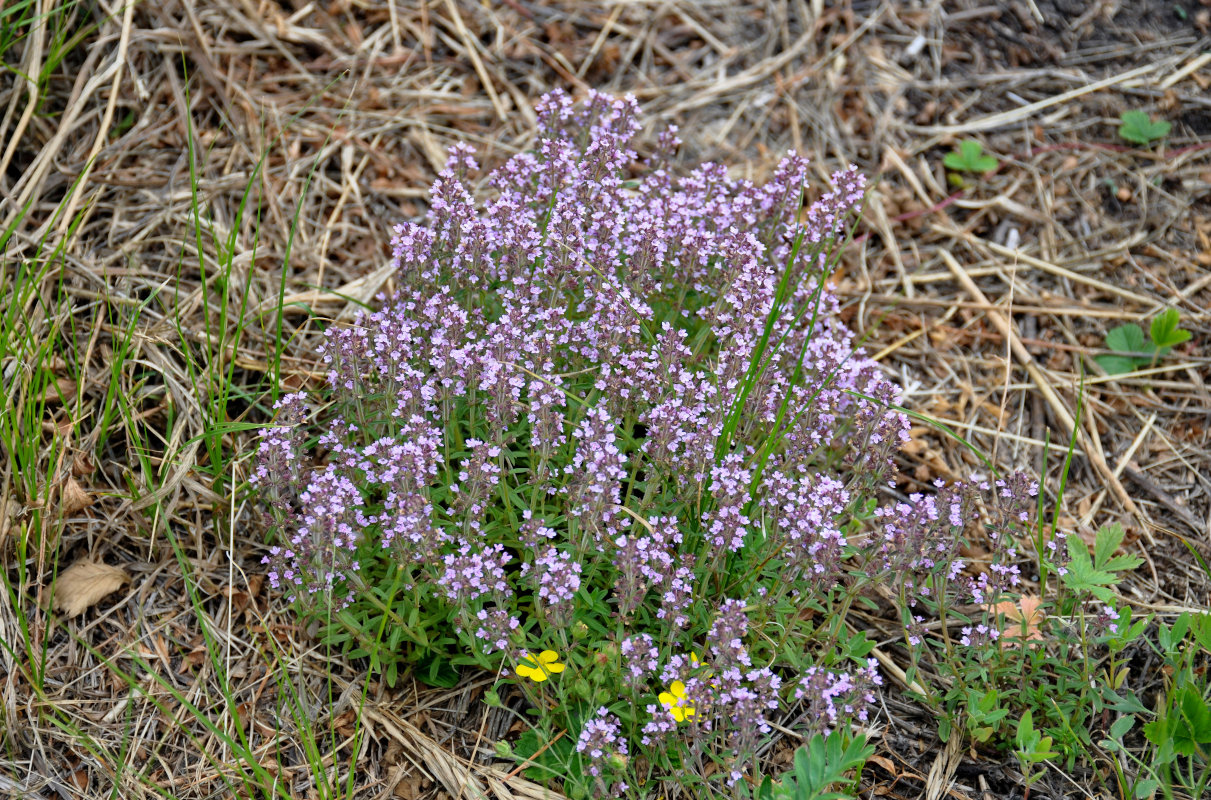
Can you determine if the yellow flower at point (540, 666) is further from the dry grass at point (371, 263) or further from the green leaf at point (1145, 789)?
the green leaf at point (1145, 789)

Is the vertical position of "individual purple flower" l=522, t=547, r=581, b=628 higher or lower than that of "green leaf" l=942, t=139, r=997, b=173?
higher

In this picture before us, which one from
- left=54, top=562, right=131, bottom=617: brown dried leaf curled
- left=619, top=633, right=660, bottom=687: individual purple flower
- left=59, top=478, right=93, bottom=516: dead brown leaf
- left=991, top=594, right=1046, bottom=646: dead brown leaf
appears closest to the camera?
left=619, top=633, right=660, bottom=687: individual purple flower

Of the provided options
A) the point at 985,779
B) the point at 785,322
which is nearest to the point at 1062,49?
the point at 785,322

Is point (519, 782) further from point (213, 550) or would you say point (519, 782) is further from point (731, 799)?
point (213, 550)

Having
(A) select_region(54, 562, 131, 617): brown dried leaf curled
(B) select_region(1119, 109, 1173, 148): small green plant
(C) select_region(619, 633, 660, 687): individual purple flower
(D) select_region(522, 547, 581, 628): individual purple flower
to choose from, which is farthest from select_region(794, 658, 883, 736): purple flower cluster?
(B) select_region(1119, 109, 1173, 148): small green plant

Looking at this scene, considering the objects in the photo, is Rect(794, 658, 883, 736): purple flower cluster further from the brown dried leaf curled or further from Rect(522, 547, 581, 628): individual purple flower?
the brown dried leaf curled

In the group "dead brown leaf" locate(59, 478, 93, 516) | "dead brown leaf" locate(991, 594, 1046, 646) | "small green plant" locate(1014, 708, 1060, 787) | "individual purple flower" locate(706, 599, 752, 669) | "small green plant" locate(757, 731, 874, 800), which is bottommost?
"dead brown leaf" locate(991, 594, 1046, 646)
